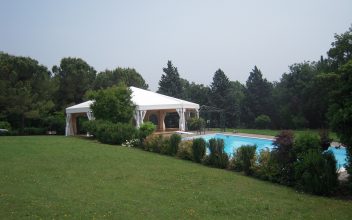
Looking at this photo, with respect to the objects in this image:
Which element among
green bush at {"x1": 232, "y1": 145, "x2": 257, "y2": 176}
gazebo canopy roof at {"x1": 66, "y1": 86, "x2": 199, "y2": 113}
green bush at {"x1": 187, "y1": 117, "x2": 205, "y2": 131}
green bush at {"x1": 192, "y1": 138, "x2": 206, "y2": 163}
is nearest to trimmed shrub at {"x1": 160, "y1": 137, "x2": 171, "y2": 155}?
green bush at {"x1": 192, "y1": 138, "x2": 206, "y2": 163}

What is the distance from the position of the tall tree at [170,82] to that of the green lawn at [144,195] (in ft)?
126

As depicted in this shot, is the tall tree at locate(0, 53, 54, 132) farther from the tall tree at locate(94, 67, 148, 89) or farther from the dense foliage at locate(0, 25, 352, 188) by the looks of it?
the tall tree at locate(94, 67, 148, 89)

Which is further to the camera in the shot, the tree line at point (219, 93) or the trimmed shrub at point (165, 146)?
the tree line at point (219, 93)

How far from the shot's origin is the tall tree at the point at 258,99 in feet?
126

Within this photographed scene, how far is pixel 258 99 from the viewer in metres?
39.0

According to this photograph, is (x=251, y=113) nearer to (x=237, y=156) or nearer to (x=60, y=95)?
(x=60, y=95)

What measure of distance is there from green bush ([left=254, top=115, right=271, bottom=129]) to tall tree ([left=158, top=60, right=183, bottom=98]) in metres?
15.2

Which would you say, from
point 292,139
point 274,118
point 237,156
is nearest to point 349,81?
point 292,139

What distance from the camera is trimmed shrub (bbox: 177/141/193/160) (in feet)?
46.3

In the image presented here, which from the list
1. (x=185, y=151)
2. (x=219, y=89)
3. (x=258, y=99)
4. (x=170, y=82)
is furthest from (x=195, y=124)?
(x=170, y=82)

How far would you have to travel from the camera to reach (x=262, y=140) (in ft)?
75.1

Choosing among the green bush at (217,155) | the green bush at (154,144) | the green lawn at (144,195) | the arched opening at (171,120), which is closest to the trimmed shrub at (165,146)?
the green bush at (154,144)

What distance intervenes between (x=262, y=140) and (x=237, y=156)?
467 inches

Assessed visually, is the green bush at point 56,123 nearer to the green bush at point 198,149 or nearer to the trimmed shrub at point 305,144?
the green bush at point 198,149
